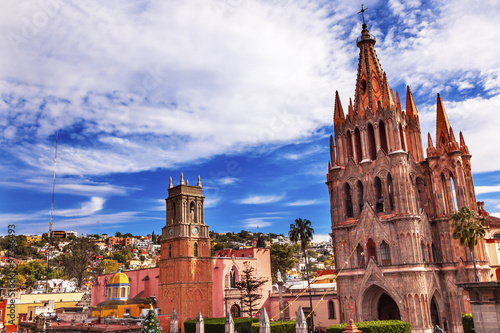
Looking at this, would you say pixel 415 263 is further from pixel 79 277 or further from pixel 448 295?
pixel 79 277

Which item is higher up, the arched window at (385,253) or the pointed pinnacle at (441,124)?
the pointed pinnacle at (441,124)

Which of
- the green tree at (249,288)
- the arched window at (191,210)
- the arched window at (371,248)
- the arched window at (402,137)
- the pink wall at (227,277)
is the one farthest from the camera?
the arched window at (191,210)

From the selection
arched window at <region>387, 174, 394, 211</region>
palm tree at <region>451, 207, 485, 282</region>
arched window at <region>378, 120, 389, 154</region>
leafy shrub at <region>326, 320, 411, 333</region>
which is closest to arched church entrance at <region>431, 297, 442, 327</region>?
palm tree at <region>451, 207, 485, 282</region>

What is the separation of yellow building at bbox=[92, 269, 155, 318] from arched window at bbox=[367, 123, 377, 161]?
32.7 meters

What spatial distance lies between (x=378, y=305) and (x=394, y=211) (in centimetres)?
890

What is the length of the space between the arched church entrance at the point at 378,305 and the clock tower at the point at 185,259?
22.8 metres

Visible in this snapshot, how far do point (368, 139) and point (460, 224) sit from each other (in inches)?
441

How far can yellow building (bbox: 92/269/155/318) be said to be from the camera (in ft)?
176

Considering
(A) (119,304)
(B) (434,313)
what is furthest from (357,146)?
(A) (119,304)

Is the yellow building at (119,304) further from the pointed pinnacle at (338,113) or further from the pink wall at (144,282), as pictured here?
the pointed pinnacle at (338,113)

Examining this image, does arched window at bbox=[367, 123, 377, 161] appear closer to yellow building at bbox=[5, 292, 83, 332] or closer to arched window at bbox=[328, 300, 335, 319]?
arched window at bbox=[328, 300, 335, 319]

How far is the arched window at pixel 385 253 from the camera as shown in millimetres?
37938

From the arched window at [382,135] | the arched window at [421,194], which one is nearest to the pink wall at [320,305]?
the arched window at [421,194]

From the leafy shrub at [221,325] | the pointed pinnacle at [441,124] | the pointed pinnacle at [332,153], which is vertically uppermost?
the pointed pinnacle at [441,124]
